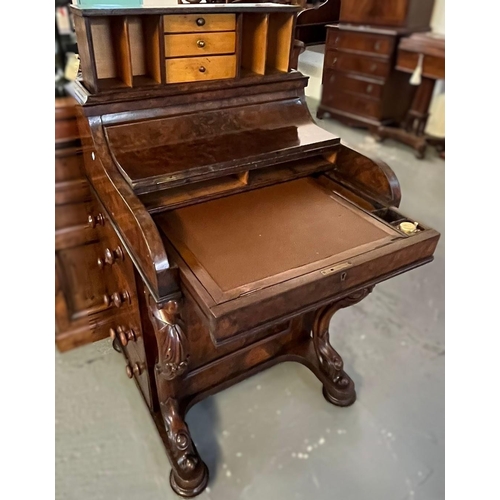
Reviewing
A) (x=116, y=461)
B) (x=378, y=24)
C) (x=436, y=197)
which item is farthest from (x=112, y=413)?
(x=378, y=24)

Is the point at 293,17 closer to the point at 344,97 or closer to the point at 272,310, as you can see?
the point at 272,310

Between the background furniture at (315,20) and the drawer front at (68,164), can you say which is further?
the background furniture at (315,20)

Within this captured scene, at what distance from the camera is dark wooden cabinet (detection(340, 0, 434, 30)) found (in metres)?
3.14

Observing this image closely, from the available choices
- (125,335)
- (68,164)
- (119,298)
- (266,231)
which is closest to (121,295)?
(119,298)

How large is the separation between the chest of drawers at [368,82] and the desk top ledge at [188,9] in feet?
7.46

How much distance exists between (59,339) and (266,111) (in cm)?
118

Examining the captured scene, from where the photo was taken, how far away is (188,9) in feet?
3.50

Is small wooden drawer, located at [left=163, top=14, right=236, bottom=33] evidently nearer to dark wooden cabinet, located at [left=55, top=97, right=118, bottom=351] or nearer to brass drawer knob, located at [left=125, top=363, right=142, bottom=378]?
dark wooden cabinet, located at [left=55, top=97, right=118, bottom=351]

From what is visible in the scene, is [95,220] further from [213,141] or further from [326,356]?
[326,356]

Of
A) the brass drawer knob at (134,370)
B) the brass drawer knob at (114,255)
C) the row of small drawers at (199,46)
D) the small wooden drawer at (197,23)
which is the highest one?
the small wooden drawer at (197,23)

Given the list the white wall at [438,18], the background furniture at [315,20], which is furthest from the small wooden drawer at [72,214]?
the white wall at [438,18]

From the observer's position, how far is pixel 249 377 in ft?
5.93

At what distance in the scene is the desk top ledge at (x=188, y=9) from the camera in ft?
3.27

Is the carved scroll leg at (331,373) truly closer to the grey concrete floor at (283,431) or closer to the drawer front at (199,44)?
the grey concrete floor at (283,431)
